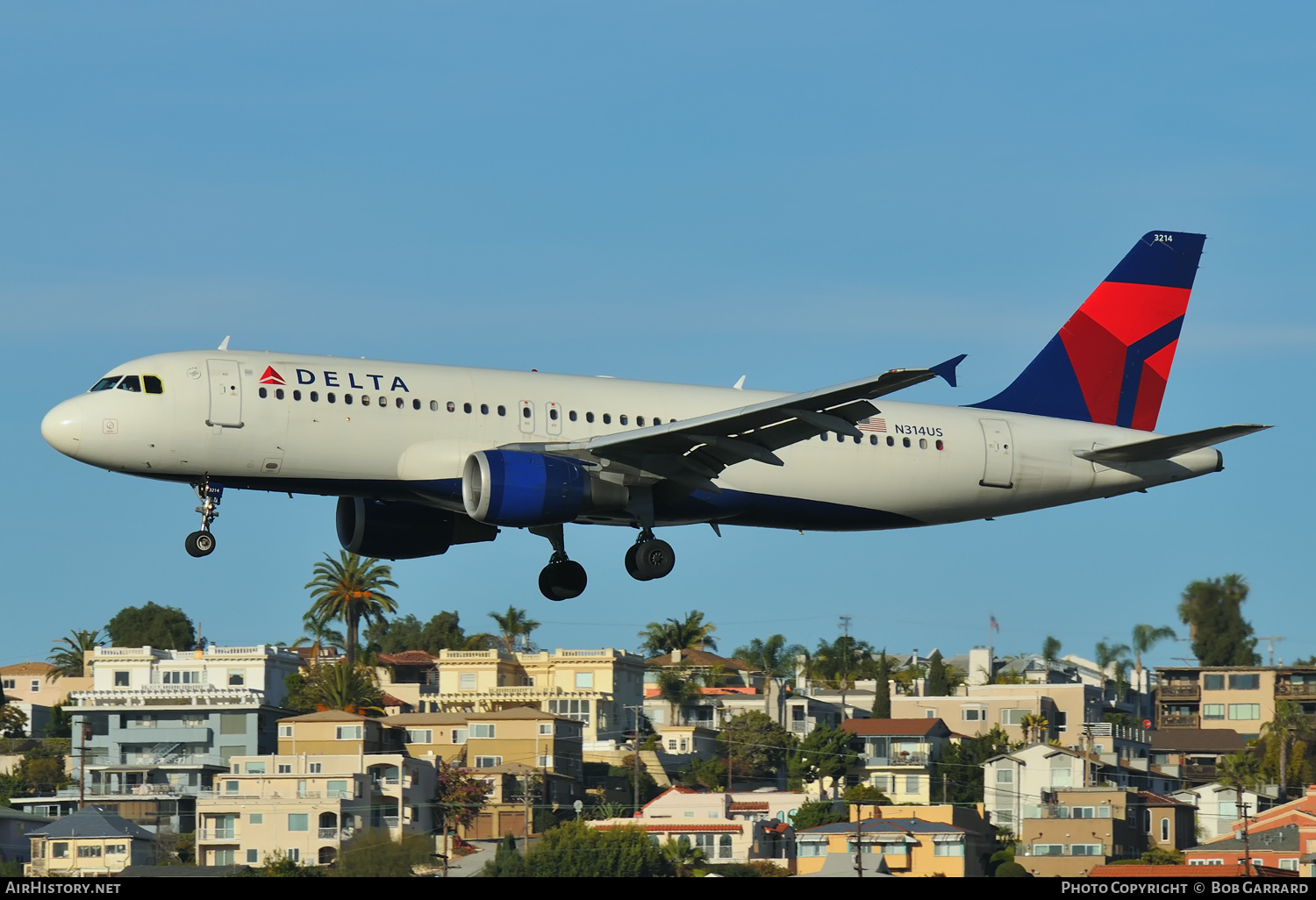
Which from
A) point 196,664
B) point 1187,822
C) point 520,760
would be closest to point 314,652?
point 196,664

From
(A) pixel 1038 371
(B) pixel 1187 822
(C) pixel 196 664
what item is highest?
(A) pixel 1038 371

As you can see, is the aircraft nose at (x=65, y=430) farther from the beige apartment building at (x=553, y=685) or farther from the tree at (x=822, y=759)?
the beige apartment building at (x=553, y=685)

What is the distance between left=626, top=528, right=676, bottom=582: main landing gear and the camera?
40969mm

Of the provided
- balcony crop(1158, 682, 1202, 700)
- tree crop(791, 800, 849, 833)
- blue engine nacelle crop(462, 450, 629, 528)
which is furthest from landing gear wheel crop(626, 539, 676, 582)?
balcony crop(1158, 682, 1202, 700)

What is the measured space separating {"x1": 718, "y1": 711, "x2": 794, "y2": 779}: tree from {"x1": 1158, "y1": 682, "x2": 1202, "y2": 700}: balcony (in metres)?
43.5

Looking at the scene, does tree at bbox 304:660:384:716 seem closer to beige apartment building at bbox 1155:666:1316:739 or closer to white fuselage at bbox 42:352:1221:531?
beige apartment building at bbox 1155:666:1316:739

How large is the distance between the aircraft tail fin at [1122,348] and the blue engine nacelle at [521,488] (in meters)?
12.8

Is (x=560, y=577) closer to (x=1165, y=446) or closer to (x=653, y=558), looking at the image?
(x=653, y=558)

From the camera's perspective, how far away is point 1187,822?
87.3 meters

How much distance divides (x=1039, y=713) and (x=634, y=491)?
90017 mm

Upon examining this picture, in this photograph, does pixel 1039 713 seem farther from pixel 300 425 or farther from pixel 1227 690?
pixel 300 425

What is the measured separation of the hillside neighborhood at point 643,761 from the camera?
7019 centimetres

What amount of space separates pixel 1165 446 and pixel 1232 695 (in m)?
101

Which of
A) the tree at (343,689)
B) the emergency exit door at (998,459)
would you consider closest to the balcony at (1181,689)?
the tree at (343,689)
